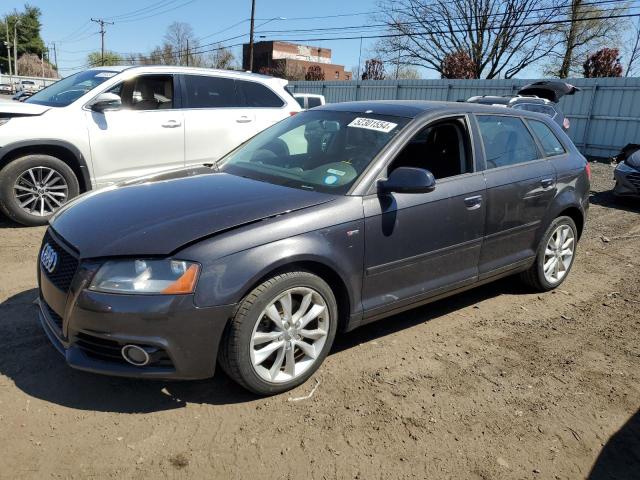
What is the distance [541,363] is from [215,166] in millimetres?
2759

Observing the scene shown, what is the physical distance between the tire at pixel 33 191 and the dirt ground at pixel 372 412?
6.52ft

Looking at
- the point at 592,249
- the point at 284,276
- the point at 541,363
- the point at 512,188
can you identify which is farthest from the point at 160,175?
the point at 592,249

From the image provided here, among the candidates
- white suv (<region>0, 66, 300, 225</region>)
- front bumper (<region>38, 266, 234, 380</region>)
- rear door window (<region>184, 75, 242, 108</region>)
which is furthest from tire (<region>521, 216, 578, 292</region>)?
rear door window (<region>184, 75, 242, 108</region>)

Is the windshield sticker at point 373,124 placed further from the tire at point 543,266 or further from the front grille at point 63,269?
the front grille at point 63,269

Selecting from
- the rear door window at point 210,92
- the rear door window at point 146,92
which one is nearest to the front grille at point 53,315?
the rear door window at point 146,92

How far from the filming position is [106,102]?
19.7 ft

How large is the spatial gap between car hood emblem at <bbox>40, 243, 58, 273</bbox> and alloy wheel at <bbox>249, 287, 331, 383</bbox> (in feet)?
3.87

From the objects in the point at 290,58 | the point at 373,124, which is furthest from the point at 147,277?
the point at 290,58

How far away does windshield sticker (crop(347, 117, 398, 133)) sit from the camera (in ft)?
11.9

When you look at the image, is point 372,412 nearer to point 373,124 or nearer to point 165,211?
point 165,211

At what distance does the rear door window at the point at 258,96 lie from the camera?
24.2 ft

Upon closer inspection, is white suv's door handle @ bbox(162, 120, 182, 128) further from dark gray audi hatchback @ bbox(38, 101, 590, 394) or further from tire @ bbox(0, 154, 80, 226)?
dark gray audi hatchback @ bbox(38, 101, 590, 394)

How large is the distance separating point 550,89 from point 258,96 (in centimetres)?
828

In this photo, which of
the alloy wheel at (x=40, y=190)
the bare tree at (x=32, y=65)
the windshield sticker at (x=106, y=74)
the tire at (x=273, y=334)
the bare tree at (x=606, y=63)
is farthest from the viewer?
the bare tree at (x=32, y=65)
